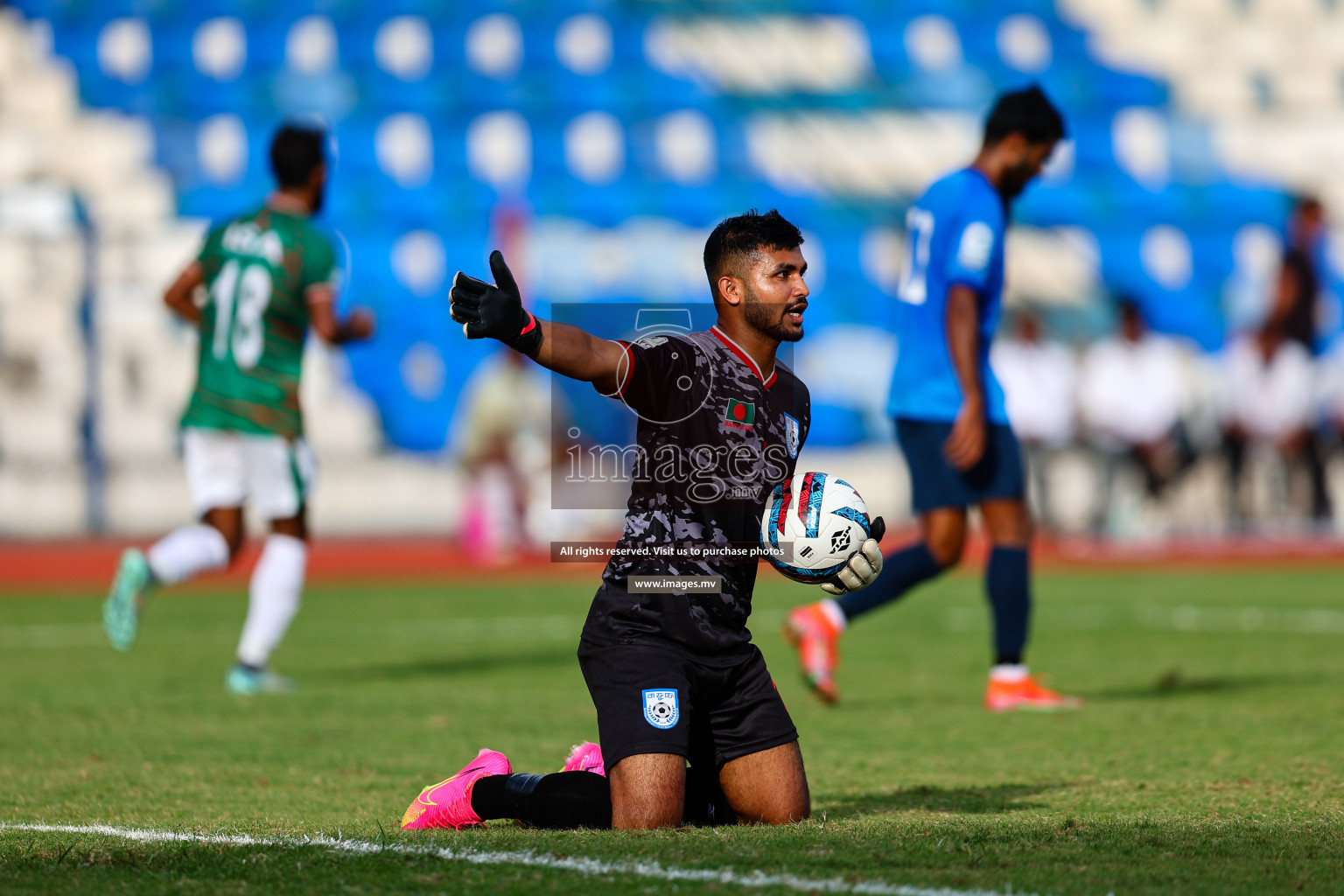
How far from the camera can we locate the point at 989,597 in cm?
611

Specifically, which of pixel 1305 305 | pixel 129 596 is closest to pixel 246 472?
pixel 129 596

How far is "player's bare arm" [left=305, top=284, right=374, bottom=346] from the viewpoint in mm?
6457

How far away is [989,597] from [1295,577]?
6.69 m

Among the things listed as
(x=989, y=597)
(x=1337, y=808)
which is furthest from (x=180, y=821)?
(x=989, y=597)

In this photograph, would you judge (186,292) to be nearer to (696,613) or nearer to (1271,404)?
(696,613)

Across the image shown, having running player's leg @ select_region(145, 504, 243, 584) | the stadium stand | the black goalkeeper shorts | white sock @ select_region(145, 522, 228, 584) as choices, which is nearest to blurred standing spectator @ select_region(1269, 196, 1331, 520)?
the stadium stand

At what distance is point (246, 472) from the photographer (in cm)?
662

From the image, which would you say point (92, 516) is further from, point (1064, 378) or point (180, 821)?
point (180, 821)

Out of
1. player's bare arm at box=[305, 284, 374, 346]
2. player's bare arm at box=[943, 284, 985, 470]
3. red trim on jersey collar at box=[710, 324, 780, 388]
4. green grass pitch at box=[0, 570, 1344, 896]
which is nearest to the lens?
green grass pitch at box=[0, 570, 1344, 896]

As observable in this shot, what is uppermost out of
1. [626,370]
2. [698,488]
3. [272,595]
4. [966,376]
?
[966,376]

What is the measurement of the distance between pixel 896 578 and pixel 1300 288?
10.4 m

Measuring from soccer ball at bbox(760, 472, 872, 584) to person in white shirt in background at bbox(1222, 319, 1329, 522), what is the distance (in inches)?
489

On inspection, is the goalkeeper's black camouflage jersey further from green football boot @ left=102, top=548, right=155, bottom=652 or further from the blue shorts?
green football boot @ left=102, top=548, right=155, bottom=652

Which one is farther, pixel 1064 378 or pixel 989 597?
pixel 1064 378
